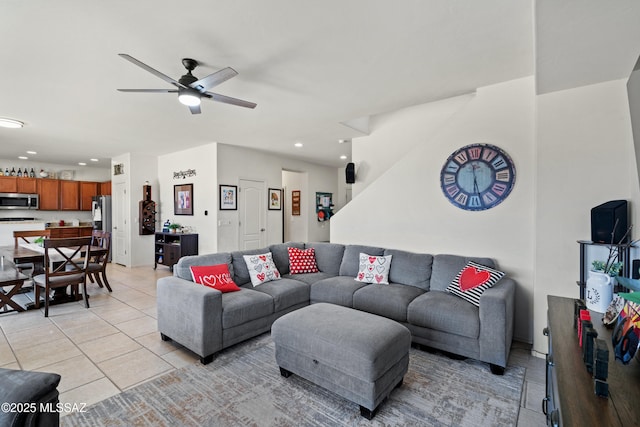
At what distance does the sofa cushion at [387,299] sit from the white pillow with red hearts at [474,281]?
1.33ft

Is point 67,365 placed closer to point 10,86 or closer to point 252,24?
point 10,86

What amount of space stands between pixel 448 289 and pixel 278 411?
200 cm

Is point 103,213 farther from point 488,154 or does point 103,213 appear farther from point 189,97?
point 488,154

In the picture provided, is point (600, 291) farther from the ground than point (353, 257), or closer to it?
farther from the ground

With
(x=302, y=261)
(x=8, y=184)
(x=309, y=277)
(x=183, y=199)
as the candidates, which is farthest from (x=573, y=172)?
(x=8, y=184)

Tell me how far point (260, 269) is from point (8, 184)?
25.5ft

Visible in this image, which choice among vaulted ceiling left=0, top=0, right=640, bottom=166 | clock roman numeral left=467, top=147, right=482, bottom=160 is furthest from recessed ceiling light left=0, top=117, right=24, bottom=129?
clock roman numeral left=467, top=147, right=482, bottom=160

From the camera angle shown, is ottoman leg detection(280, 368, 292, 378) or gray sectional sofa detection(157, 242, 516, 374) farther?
gray sectional sofa detection(157, 242, 516, 374)

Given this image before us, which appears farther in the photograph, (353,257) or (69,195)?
(69,195)

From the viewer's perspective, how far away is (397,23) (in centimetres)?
207

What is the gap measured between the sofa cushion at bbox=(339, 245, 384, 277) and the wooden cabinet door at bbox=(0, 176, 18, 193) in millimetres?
8430

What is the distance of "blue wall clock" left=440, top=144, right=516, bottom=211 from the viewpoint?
3074 mm

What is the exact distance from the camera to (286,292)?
3244mm

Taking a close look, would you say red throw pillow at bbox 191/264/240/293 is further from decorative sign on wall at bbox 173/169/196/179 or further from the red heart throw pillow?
decorative sign on wall at bbox 173/169/196/179
